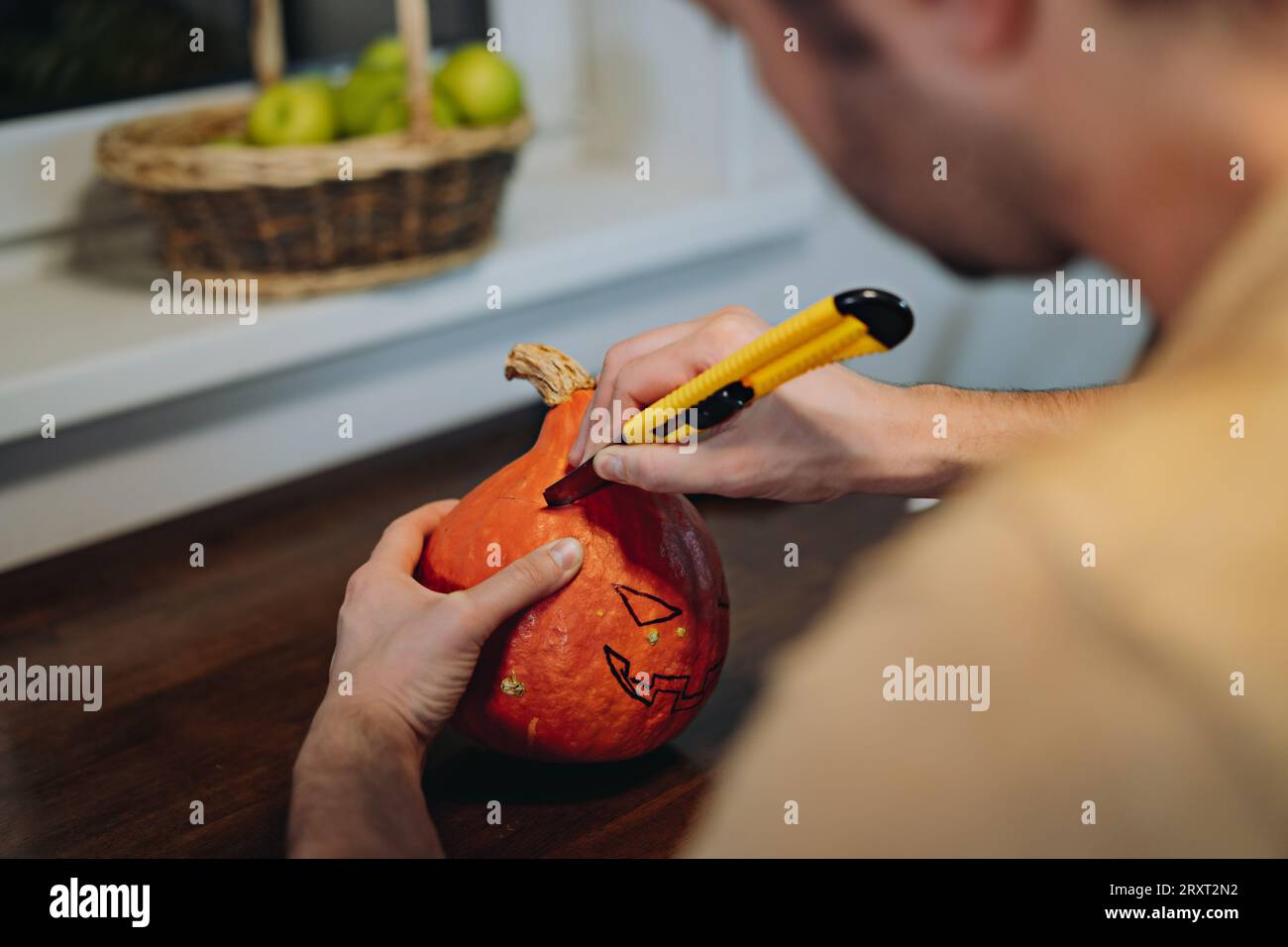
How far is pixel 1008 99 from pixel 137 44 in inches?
60.5

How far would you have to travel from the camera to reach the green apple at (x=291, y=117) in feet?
4.59

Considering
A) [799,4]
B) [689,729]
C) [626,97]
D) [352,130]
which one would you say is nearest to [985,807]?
[799,4]

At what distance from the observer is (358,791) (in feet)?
2.18

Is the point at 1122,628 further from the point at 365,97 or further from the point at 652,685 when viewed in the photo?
the point at 365,97

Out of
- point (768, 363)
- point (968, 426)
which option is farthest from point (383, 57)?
point (768, 363)

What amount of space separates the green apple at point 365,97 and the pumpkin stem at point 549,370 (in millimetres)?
703

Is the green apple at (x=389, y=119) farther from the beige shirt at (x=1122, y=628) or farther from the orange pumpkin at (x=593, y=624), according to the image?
the beige shirt at (x=1122, y=628)

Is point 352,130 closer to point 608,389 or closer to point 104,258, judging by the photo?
point 104,258

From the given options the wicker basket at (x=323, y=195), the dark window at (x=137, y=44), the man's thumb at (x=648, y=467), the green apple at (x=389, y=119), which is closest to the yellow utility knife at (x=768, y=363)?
the man's thumb at (x=648, y=467)

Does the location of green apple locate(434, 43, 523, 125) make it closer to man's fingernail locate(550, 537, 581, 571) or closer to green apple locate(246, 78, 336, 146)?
green apple locate(246, 78, 336, 146)

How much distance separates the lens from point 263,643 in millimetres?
943

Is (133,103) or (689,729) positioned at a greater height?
(133,103)
